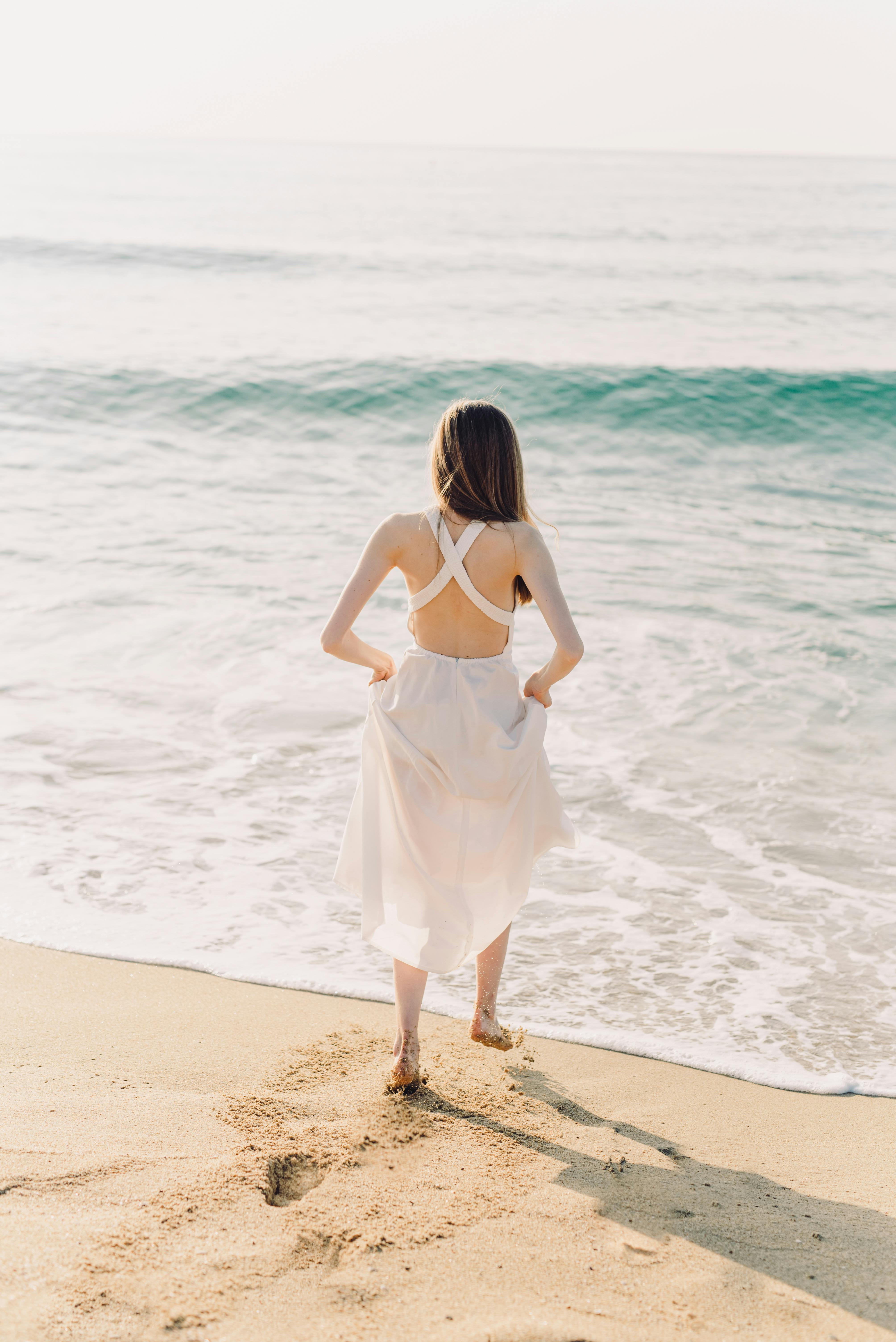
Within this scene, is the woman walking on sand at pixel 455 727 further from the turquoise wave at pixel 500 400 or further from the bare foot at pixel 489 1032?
the turquoise wave at pixel 500 400

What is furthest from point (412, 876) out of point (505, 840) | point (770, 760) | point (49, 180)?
point (49, 180)

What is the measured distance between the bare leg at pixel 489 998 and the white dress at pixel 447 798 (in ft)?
0.28

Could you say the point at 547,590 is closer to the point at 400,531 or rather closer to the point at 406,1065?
the point at 400,531

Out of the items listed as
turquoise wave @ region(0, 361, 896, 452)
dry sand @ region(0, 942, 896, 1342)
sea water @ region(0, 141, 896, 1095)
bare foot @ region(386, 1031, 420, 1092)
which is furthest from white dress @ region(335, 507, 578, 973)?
turquoise wave @ region(0, 361, 896, 452)

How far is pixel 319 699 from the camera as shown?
665 cm

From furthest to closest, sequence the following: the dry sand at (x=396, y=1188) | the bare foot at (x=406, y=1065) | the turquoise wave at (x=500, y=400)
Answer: the turquoise wave at (x=500, y=400) < the bare foot at (x=406, y=1065) < the dry sand at (x=396, y=1188)

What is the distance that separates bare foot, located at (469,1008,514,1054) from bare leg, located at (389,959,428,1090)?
0.60 feet

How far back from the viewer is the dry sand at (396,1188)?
6.98 ft

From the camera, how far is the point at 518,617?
28.2 ft

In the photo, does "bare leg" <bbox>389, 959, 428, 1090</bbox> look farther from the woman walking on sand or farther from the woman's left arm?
the woman's left arm

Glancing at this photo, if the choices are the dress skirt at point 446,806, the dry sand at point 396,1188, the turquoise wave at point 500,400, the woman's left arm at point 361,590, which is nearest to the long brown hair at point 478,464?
the woman's left arm at point 361,590

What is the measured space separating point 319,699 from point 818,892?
331cm

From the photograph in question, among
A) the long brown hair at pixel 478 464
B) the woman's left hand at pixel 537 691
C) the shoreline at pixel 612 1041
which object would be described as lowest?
the shoreline at pixel 612 1041

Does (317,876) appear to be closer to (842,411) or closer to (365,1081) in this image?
(365,1081)
